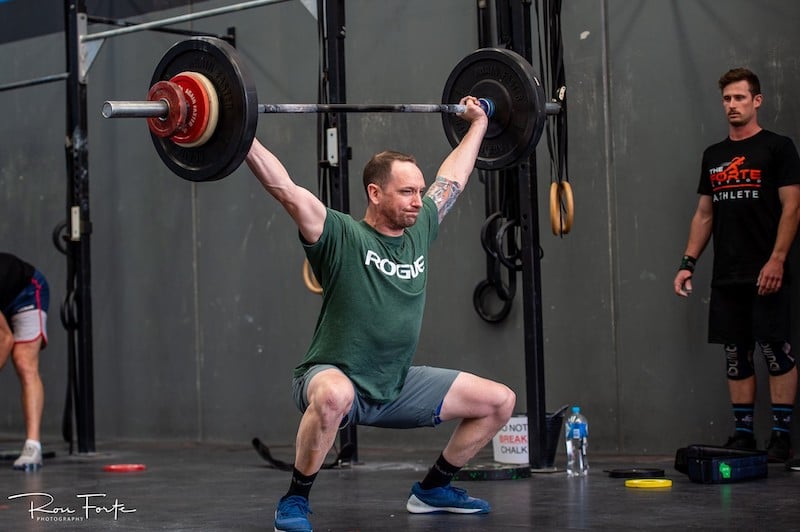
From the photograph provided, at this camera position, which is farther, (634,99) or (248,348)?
(248,348)

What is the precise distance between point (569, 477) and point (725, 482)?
0.58m

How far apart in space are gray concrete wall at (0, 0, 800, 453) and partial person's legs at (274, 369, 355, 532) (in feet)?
7.08

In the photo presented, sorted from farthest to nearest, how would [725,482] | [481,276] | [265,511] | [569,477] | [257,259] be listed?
[257,259] → [481,276] → [569,477] → [725,482] → [265,511]

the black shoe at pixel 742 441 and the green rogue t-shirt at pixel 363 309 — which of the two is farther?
the black shoe at pixel 742 441

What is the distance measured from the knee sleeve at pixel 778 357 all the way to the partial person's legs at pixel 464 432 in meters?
1.47

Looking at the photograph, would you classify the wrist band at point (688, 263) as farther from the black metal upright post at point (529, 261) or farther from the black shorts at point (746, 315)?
the black metal upright post at point (529, 261)

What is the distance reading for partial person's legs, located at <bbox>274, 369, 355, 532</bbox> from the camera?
315 centimetres

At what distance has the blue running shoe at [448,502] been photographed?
354 cm

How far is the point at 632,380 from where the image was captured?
5.09 m

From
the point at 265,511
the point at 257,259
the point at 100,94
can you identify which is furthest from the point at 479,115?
the point at 100,94

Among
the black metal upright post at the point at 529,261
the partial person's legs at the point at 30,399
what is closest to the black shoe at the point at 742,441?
the black metal upright post at the point at 529,261

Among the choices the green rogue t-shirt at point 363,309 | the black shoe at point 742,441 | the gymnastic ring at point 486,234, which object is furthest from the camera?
the gymnastic ring at point 486,234

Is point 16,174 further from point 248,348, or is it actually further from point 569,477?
point 569,477


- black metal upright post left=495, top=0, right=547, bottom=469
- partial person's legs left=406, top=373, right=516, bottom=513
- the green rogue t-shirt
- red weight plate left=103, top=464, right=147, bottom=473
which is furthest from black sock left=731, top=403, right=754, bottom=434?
red weight plate left=103, top=464, right=147, bottom=473
